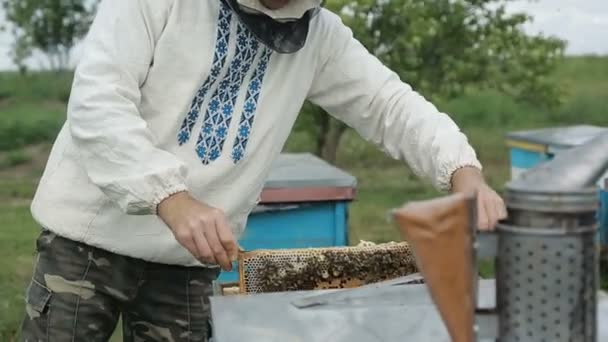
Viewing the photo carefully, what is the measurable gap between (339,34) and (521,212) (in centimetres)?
110

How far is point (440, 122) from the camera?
1835mm

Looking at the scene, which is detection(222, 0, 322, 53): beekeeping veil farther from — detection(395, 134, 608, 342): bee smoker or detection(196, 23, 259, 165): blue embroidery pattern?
detection(395, 134, 608, 342): bee smoker

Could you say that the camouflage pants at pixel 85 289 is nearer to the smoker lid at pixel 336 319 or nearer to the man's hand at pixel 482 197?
the smoker lid at pixel 336 319

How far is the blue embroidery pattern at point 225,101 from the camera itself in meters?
1.88

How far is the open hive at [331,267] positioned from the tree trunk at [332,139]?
4.58 meters

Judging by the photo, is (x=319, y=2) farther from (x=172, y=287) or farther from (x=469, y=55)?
(x=469, y=55)

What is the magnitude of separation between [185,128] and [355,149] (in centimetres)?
700

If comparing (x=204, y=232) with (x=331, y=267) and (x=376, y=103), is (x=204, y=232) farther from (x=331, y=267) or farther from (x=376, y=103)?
(x=376, y=103)

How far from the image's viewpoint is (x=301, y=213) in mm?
3553

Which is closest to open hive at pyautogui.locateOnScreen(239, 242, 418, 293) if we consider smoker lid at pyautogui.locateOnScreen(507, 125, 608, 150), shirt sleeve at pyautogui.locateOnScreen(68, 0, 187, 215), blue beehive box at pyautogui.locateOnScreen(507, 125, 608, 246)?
shirt sleeve at pyautogui.locateOnScreen(68, 0, 187, 215)

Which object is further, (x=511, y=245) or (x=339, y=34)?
(x=339, y=34)

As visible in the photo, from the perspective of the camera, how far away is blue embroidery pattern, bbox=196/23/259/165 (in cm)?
188

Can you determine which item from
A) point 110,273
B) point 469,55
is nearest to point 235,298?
point 110,273

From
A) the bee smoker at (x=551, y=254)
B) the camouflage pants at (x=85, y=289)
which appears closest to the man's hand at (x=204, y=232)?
the bee smoker at (x=551, y=254)
